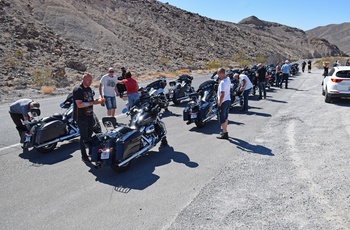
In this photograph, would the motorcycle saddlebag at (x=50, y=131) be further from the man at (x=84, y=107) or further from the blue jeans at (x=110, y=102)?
the blue jeans at (x=110, y=102)

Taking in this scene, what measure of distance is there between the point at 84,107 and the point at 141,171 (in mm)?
1703

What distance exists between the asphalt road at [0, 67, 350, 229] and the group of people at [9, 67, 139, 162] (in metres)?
0.62

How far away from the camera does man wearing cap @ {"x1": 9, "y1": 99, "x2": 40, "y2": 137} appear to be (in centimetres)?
725

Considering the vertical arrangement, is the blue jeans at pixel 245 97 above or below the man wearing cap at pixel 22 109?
below

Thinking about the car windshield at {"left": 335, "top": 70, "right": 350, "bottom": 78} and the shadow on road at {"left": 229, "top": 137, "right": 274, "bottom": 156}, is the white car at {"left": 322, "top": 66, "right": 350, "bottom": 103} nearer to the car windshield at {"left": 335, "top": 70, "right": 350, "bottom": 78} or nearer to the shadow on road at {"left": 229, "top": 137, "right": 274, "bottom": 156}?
the car windshield at {"left": 335, "top": 70, "right": 350, "bottom": 78}

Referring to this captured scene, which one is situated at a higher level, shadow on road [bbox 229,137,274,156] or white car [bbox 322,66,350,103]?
white car [bbox 322,66,350,103]

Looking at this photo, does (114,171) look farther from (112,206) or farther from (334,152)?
(334,152)

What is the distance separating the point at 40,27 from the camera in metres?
41.7

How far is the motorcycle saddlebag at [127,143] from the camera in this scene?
19.1ft

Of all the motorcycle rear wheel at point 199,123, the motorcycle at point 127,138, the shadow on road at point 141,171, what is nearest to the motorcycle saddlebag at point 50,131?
the shadow on road at point 141,171

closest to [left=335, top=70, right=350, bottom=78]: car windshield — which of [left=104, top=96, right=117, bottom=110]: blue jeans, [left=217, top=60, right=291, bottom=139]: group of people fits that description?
[left=217, top=60, right=291, bottom=139]: group of people

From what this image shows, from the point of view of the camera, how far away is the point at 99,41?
47219mm

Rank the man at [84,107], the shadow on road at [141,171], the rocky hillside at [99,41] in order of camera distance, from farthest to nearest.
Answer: the rocky hillside at [99,41] < the man at [84,107] < the shadow on road at [141,171]

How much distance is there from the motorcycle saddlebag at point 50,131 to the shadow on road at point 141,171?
1379 millimetres
